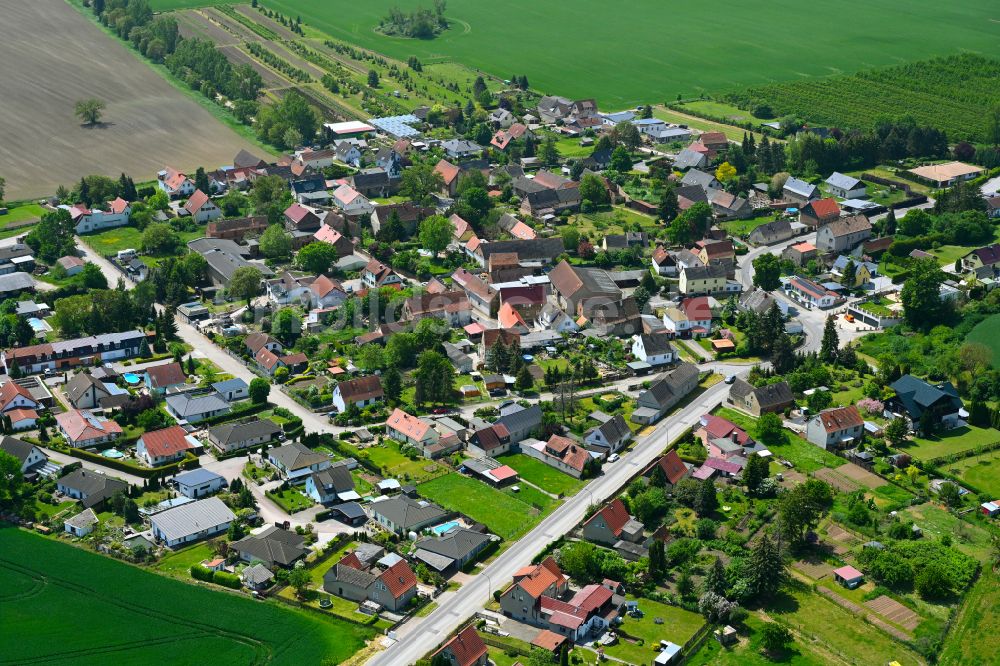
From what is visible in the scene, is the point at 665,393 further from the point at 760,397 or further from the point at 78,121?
the point at 78,121

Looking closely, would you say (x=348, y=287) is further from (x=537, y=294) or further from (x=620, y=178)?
(x=620, y=178)

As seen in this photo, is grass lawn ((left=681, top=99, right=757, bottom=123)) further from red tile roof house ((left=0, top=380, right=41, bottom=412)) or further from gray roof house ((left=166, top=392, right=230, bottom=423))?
red tile roof house ((left=0, top=380, right=41, bottom=412))

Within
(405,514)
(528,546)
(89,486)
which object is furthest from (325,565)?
(89,486)

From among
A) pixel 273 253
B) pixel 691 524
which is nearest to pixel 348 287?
pixel 273 253

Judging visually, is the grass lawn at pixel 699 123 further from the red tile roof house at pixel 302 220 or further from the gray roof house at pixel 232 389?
the gray roof house at pixel 232 389

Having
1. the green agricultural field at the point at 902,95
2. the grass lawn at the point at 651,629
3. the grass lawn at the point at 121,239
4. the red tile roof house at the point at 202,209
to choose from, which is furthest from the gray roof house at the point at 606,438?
the green agricultural field at the point at 902,95

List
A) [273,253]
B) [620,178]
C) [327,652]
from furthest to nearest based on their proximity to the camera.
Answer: [620,178], [273,253], [327,652]
